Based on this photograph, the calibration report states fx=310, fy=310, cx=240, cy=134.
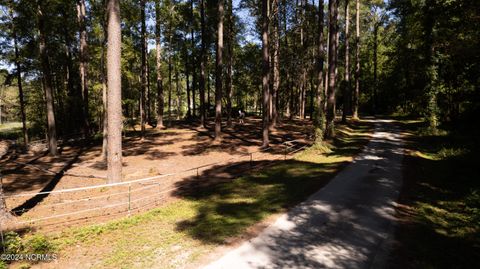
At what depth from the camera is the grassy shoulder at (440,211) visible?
716 cm

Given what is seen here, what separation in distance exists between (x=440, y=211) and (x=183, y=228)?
8.17 meters

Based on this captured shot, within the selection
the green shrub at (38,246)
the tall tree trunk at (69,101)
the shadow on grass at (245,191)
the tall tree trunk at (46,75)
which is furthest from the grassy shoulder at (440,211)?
the tall tree trunk at (69,101)

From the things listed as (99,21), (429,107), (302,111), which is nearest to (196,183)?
(99,21)

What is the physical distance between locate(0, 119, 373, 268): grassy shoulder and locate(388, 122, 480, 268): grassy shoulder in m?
3.58

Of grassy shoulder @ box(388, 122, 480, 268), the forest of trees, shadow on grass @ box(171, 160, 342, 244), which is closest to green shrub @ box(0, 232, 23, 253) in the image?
shadow on grass @ box(171, 160, 342, 244)

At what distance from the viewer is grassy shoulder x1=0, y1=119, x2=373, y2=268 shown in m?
7.20

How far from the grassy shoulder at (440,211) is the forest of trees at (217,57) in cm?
532

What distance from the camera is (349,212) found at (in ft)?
32.6

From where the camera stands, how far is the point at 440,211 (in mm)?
10008

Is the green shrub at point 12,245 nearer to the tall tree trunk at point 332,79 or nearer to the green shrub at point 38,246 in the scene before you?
the green shrub at point 38,246

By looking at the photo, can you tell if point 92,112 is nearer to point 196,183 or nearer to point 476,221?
point 196,183

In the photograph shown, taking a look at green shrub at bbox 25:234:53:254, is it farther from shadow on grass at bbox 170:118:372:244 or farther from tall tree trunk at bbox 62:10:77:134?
tall tree trunk at bbox 62:10:77:134

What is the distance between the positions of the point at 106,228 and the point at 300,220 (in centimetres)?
570

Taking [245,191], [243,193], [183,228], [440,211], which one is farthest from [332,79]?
[183,228]
